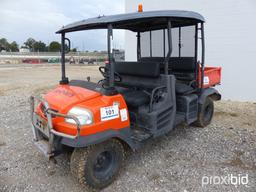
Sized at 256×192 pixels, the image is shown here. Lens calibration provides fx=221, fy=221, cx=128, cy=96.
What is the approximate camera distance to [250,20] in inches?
237

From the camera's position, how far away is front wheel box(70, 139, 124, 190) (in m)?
2.38

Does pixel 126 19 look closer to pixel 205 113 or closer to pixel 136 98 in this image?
pixel 136 98

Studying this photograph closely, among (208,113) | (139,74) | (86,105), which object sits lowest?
(208,113)

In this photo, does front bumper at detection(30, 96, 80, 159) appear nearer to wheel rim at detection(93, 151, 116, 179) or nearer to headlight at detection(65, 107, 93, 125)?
headlight at detection(65, 107, 93, 125)

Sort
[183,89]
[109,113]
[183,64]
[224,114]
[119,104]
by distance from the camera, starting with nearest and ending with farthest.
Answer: [109,113]
[119,104]
[183,89]
[183,64]
[224,114]

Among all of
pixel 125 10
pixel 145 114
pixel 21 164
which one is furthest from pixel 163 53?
pixel 125 10

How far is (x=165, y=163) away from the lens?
10.1 feet

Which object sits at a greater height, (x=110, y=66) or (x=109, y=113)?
(x=110, y=66)

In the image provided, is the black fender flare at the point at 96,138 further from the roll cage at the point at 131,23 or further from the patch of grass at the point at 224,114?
the patch of grass at the point at 224,114

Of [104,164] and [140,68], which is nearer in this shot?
[104,164]

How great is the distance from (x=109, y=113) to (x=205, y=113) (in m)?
2.62

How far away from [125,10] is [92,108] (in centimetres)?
667

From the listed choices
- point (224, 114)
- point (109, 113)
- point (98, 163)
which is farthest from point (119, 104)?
point (224, 114)

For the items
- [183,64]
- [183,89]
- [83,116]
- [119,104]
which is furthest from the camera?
[183,64]
